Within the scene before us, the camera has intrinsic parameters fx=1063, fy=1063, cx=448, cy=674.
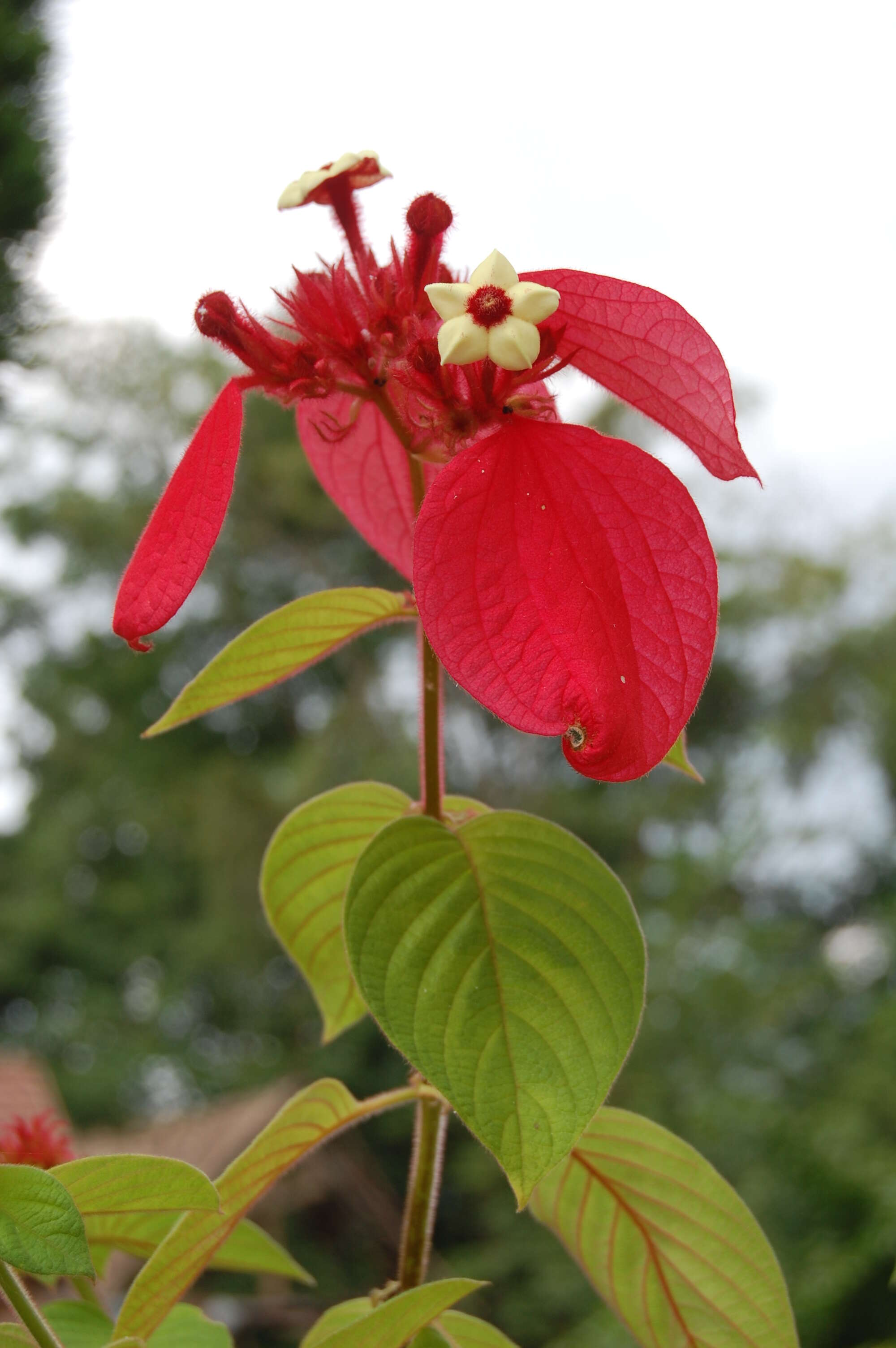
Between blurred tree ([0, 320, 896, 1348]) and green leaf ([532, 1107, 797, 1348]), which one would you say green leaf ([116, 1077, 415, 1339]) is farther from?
blurred tree ([0, 320, 896, 1348])

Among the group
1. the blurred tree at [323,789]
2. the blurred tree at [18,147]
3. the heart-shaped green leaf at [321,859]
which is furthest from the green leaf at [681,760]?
the blurred tree at [323,789]

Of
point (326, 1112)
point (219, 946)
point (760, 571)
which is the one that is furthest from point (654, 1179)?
point (760, 571)

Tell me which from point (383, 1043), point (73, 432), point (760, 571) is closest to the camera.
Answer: point (383, 1043)

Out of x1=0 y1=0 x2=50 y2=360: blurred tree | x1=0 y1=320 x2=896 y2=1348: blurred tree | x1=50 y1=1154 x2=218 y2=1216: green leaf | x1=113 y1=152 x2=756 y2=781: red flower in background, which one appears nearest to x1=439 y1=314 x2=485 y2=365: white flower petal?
x1=113 y1=152 x2=756 y2=781: red flower in background

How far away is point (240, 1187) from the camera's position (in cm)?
17

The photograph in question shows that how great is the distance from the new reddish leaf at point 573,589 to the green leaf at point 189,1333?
0.39 ft

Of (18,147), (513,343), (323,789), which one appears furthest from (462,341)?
(323,789)

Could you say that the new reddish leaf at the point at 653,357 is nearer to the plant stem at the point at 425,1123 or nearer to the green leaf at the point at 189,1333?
the plant stem at the point at 425,1123

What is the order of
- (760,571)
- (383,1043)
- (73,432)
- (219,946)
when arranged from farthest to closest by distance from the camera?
(73,432) → (760,571) → (219,946) → (383,1043)

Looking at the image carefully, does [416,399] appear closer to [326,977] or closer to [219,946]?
[326,977]

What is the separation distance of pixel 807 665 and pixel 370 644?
150cm

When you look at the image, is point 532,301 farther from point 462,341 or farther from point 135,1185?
point 135,1185

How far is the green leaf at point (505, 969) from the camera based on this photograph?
14 cm

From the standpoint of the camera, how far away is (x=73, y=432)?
4.01m
